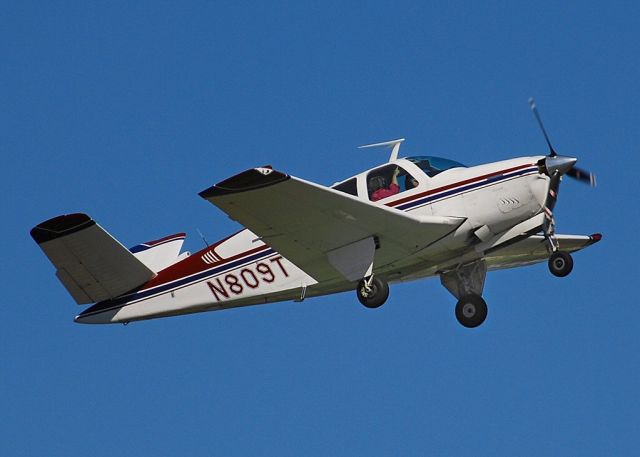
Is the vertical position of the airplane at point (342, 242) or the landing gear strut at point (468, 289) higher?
the airplane at point (342, 242)

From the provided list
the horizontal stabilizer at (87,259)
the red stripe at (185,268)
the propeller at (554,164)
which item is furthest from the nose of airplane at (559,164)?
the horizontal stabilizer at (87,259)


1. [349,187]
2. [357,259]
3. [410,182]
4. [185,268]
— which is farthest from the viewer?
[185,268]

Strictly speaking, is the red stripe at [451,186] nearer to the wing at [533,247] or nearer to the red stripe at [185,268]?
the wing at [533,247]

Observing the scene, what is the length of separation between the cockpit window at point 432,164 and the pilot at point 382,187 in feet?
1.29

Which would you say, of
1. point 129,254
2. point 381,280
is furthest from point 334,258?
point 129,254

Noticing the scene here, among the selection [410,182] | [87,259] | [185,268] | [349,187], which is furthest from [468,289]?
[87,259]

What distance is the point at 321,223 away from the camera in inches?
754

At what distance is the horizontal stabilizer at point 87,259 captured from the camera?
66.0 ft

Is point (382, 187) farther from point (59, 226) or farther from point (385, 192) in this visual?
point (59, 226)

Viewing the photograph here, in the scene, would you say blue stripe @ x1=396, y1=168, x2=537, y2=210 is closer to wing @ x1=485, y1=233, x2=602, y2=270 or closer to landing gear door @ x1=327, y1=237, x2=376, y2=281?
landing gear door @ x1=327, y1=237, x2=376, y2=281

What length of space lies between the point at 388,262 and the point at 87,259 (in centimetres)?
530

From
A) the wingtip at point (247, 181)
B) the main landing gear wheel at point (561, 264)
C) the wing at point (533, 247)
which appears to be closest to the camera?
the wingtip at point (247, 181)

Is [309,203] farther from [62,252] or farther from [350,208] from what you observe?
[62,252]

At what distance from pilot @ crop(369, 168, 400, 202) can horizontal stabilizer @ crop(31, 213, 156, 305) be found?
180 inches
